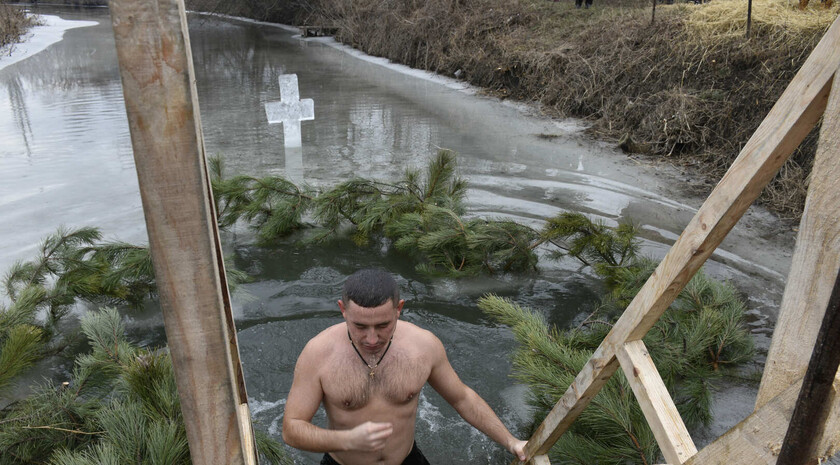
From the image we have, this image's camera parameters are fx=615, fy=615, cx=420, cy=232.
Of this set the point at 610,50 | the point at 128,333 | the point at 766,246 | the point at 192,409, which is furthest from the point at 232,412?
the point at 610,50

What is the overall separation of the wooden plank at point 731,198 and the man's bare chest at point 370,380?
0.59m

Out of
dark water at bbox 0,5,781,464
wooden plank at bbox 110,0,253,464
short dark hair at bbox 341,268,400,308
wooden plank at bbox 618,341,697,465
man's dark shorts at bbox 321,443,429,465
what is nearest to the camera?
wooden plank at bbox 110,0,253,464

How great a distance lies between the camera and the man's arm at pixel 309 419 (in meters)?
1.82

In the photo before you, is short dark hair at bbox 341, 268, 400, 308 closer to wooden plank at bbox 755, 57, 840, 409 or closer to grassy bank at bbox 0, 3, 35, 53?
wooden plank at bbox 755, 57, 840, 409

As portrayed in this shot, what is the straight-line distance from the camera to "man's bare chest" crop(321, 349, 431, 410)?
7.29 ft

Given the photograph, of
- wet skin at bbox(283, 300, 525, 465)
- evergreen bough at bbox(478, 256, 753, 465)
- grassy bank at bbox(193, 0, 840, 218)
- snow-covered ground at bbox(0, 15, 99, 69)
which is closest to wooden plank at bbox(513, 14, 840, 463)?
evergreen bough at bbox(478, 256, 753, 465)

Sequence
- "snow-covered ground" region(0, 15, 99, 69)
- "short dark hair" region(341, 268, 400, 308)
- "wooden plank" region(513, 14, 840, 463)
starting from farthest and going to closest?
"snow-covered ground" region(0, 15, 99, 69)
"short dark hair" region(341, 268, 400, 308)
"wooden plank" region(513, 14, 840, 463)

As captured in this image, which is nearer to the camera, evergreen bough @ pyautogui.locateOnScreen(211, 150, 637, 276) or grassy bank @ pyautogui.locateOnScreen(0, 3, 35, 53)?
evergreen bough @ pyautogui.locateOnScreen(211, 150, 637, 276)

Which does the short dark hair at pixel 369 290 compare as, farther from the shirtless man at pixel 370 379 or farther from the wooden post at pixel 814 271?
the wooden post at pixel 814 271

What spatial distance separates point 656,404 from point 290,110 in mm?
6096

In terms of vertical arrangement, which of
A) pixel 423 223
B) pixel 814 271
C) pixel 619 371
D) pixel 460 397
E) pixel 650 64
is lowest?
pixel 423 223

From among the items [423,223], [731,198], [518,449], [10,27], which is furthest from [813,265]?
[10,27]

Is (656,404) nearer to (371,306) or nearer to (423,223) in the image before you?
(371,306)

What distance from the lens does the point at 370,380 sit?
226cm
